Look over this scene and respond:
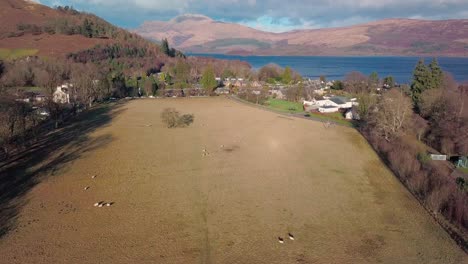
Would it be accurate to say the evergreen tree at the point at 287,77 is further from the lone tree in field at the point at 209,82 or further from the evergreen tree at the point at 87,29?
the evergreen tree at the point at 87,29

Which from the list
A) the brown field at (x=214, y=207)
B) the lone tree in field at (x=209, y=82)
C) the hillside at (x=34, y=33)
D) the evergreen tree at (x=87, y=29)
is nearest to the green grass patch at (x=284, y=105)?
the lone tree in field at (x=209, y=82)

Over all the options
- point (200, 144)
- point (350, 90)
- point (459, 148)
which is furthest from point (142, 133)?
point (350, 90)

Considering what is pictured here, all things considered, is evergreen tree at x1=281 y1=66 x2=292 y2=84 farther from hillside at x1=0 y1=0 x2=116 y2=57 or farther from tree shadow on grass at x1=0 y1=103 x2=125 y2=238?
hillside at x1=0 y1=0 x2=116 y2=57

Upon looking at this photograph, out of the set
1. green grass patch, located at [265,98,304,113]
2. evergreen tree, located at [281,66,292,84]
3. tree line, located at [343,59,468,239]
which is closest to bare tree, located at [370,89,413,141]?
tree line, located at [343,59,468,239]

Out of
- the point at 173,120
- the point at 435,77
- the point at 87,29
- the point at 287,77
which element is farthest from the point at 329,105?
the point at 87,29

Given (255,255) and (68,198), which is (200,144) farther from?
(255,255)

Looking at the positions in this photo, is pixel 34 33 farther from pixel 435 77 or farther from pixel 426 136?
pixel 426 136
